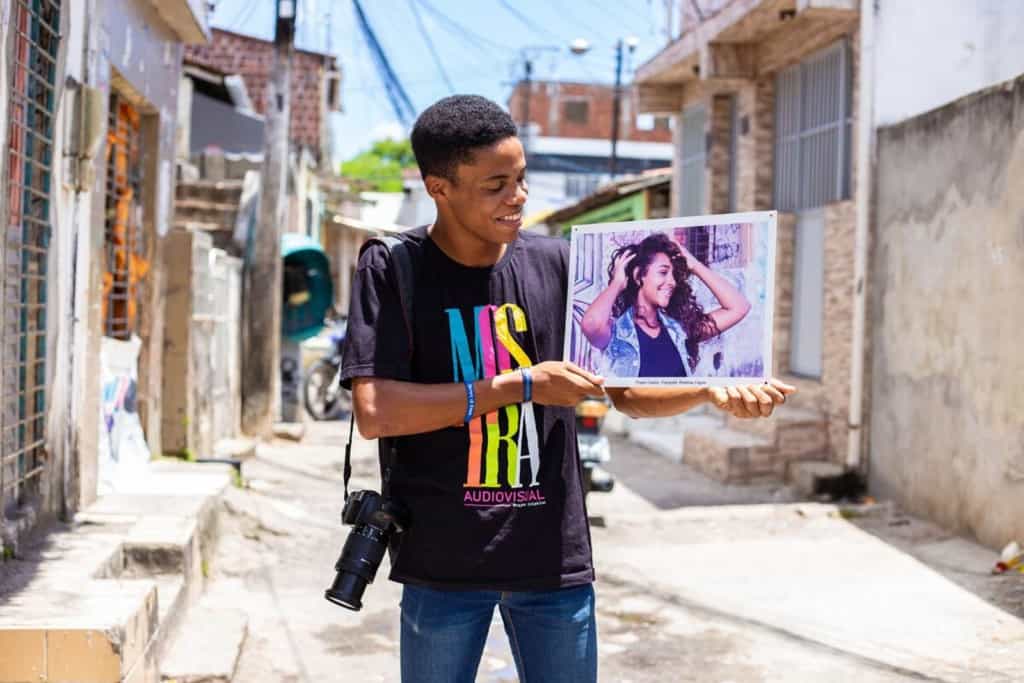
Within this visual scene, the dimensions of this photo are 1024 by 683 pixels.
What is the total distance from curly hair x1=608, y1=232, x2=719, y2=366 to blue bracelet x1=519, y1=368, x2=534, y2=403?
29 cm

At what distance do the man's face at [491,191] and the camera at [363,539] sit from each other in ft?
1.95

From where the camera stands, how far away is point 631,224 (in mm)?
2537

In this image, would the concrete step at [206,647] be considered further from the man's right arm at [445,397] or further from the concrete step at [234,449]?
the concrete step at [234,449]

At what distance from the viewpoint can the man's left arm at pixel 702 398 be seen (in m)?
2.40

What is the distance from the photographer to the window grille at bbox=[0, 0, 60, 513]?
477 cm

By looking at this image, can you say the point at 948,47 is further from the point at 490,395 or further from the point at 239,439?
the point at 490,395

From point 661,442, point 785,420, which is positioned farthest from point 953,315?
point 661,442

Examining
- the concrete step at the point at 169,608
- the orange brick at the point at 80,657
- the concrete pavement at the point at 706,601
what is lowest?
the concrete pavement at the point at 706,601

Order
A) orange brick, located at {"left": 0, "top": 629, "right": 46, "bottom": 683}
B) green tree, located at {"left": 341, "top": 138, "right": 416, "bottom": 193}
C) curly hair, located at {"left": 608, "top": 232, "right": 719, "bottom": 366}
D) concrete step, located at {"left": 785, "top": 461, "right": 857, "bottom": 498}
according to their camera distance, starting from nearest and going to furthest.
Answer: curly hair, located at {"left": 608, "top": 232, "right": 719, "bottom": 366}
orange brick, located at {"left": 0, "top": 629, "right": 46, "bottom": 683}
concrete step, located at {"left": 785, "top": 461, "right": 857, "bottom": 498}
green tree, located at {"left": 341, "top": 138, "right": 416, "bottom": 193}

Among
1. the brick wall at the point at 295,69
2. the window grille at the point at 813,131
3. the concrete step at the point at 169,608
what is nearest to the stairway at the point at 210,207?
the window grille at the point at 813,131

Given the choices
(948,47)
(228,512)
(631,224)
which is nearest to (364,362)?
(631,224)

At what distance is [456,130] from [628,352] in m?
0.59

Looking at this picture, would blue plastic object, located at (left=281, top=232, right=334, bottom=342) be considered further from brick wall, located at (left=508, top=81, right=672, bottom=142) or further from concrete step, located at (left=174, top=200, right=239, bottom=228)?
brick wall, located at (left=508, top=81, right=672, bottom=142)

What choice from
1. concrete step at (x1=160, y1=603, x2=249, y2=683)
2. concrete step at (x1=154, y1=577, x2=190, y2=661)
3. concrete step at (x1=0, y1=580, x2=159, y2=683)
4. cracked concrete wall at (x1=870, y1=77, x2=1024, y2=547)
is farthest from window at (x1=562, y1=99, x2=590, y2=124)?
concrete step at (x1=0, y1=580, x2=159, y2=683)
